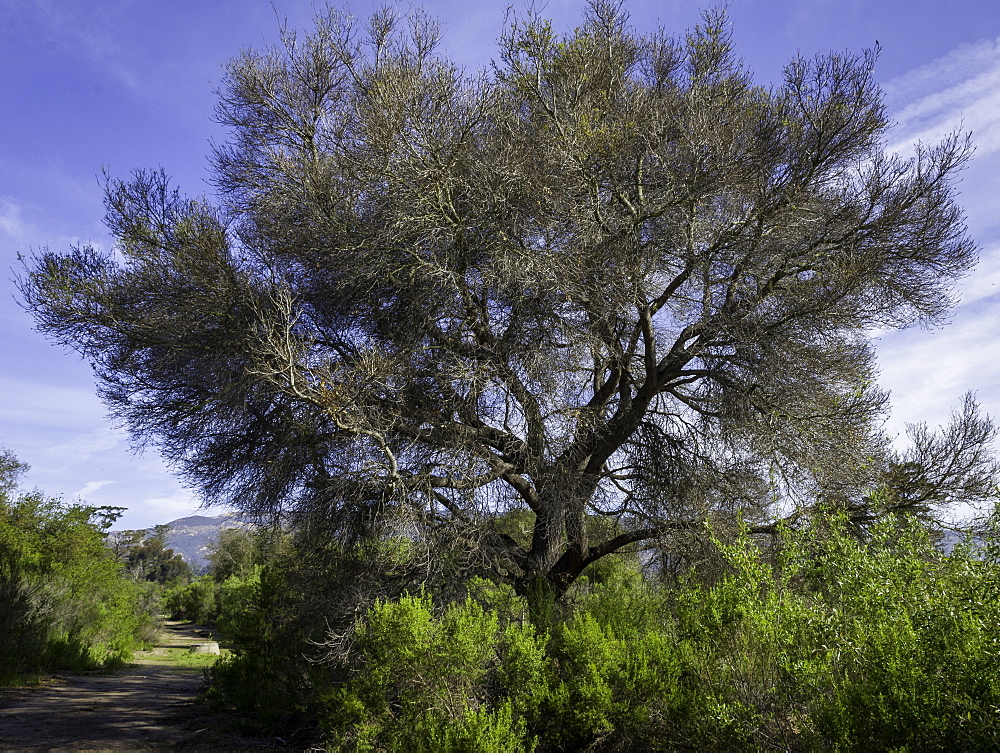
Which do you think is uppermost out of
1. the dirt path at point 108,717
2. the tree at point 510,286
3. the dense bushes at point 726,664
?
the tree at point 510,286

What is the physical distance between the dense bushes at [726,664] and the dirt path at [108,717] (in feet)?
9.65

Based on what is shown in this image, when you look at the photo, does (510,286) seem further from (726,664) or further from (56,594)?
(56,594)

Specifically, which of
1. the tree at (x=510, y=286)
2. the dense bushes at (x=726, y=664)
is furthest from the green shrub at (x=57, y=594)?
the dense bushes at (x=726, y=664)

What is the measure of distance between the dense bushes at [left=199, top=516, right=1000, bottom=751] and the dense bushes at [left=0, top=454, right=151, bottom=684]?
1052cm

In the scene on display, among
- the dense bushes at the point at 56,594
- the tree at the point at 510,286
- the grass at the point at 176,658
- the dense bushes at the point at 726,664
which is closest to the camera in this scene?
the dense bushes at the point at 726,664

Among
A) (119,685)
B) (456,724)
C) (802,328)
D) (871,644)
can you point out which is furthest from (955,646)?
(119,685)

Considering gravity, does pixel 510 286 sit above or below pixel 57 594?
above

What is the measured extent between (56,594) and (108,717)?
7019 mm

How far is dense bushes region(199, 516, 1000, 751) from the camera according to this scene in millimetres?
3547

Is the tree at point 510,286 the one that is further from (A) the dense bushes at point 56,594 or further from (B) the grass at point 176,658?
(B) the grass at point 176,658

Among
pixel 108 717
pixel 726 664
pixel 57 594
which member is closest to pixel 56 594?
pixel 57 594

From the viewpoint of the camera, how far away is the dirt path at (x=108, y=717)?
27.3 feet

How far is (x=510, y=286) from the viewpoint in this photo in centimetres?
823

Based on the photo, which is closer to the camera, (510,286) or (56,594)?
(510,286)
